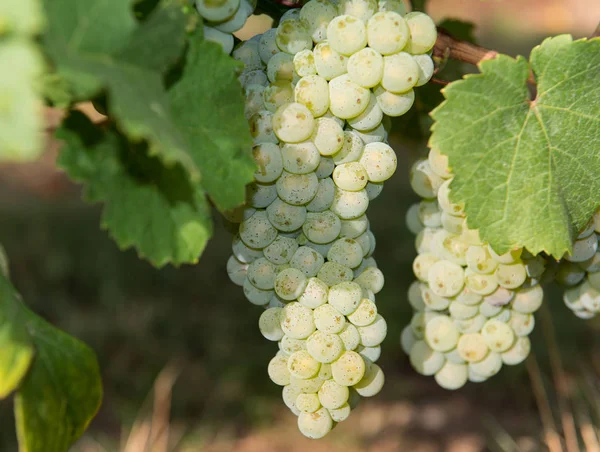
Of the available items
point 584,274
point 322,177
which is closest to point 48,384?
point 322,177

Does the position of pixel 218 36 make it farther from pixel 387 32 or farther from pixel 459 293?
pixel 459 293

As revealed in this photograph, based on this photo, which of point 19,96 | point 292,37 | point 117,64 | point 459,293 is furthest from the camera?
point 459,293

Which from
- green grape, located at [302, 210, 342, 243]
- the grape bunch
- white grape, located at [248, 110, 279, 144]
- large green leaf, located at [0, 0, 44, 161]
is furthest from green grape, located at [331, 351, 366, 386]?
large green leaf, located at [0, 0, 44, 161]

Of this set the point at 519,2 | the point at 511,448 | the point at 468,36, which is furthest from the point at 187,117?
the point at 519,2

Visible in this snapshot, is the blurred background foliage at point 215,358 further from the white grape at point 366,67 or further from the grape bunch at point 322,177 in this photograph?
the white grape at point 366,67

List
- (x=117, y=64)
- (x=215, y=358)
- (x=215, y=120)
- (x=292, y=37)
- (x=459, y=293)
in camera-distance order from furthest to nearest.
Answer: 1. (x=215, y=358)
2. (x=459, y=293)
3. (x=292, y=37)
4. (x=215, y=120)
5. (x=117, y=64)

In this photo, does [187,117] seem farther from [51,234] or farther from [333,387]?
[51,234]

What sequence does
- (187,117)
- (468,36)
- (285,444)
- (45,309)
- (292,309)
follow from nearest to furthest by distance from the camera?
(187,117)
(292,309)
(468,36)
(285,444)
(45,309)
